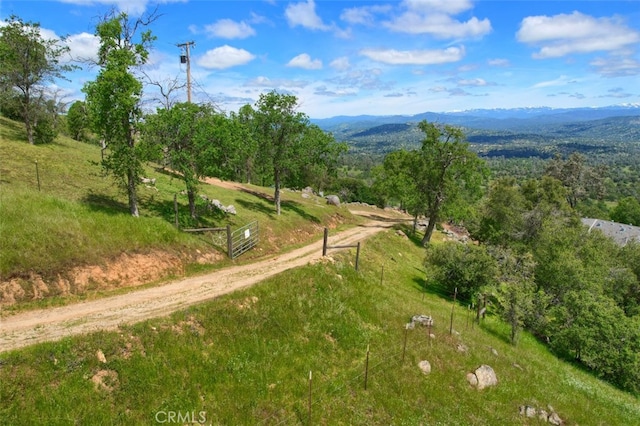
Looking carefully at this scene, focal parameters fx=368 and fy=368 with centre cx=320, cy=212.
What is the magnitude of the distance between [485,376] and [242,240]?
1943 cm

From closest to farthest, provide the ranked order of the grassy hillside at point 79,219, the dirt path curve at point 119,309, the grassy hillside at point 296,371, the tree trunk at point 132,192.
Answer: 1. the grassy hillside at point 296,371
2. the dirt path curve at point 119,309
3. the grassy hillside at point 79,219
4. the tree trunk at point 132,192

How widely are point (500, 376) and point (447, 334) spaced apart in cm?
338

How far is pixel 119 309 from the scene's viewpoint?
17.4 meters

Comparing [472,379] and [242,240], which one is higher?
[242,240]

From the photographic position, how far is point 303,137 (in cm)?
4075

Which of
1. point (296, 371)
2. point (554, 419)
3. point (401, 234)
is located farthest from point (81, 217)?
point (401, 234)

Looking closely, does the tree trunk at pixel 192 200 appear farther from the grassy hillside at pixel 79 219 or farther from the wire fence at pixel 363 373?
the wire fence at pixel 363 373

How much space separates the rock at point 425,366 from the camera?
18.3 m

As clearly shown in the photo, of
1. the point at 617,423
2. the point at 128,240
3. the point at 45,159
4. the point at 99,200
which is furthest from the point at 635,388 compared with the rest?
the point at 45,159

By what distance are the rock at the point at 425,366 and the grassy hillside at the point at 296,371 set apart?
0.33 metres

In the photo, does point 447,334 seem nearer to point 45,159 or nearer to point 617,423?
point 617,423

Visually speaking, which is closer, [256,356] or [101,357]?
[101,357]

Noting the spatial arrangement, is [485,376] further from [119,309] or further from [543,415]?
[119,309]

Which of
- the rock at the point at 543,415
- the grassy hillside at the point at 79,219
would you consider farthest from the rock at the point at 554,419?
the grassy hillside at the point at 79,219
